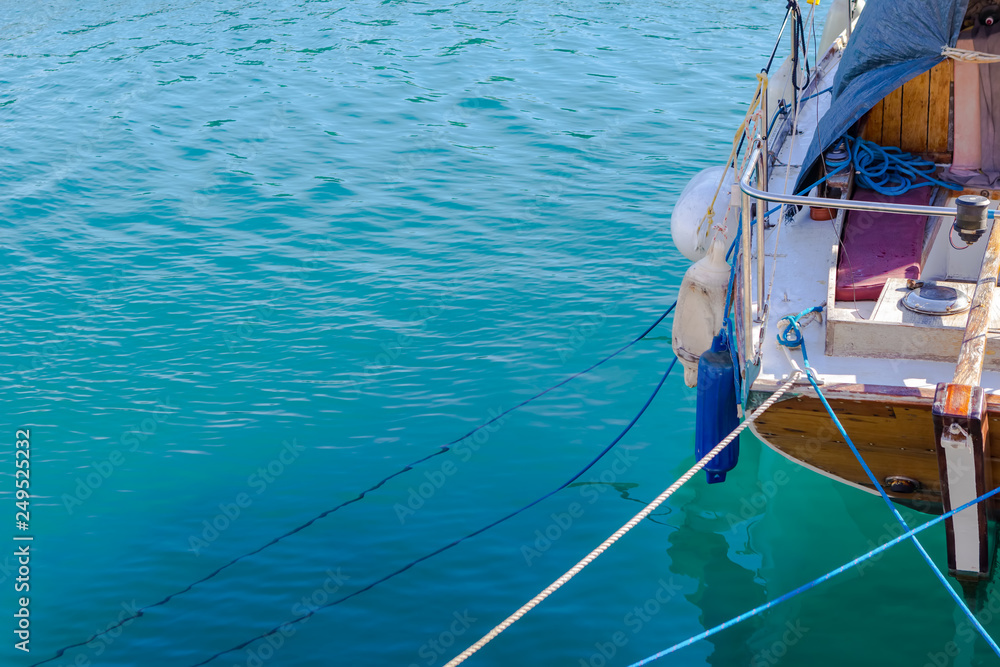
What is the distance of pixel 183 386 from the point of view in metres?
8.03

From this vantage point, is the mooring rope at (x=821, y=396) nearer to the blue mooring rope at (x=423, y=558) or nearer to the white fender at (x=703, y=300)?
the white fender at (x=703, y=300)

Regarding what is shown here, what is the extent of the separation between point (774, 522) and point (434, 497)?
7.69 ft

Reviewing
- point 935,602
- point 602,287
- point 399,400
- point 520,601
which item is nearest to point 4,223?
point 399,400

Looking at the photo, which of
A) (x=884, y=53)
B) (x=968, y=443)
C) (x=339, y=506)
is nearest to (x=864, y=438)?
(x=968, y=443)

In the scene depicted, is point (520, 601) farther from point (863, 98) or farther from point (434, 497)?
point (863, 98)

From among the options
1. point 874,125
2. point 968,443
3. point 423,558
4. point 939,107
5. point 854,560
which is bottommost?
point 423,558

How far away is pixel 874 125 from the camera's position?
6551mm

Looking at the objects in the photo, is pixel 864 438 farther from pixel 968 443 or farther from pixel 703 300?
pixel 703 300

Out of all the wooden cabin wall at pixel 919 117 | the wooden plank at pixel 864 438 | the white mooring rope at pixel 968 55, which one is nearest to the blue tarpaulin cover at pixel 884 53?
the white mooring rope at pixel 968 55

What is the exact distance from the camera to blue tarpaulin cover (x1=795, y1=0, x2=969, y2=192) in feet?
18.4

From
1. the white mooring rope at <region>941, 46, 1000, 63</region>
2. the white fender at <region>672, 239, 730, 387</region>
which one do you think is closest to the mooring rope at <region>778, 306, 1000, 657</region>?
the white fender at <region>672, 239, 730, 387</region>

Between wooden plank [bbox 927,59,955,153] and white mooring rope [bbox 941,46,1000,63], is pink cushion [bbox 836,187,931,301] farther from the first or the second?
white mooring rope [bbox 941,46,1000,63]

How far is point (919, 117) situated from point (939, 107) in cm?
14

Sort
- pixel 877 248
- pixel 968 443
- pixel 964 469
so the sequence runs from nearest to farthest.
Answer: pixel 968 443
pixel 964 469
pixel 877 248
